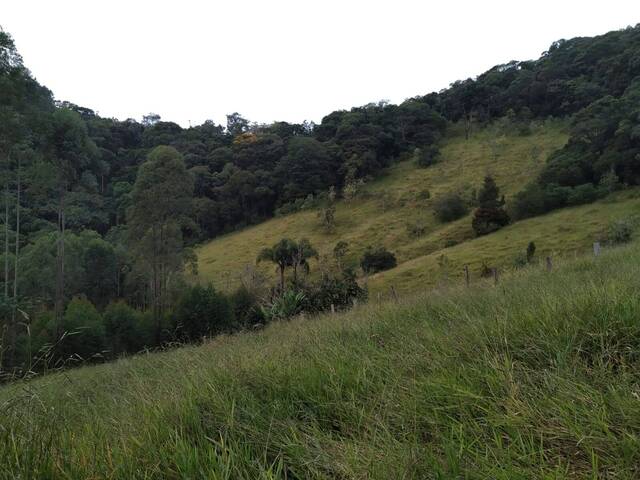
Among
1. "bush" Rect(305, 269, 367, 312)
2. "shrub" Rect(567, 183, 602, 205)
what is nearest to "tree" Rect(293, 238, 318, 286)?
"bush" Rect(305, 269, 367, 312)

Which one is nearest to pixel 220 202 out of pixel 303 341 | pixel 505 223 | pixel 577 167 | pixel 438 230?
pixel 438 230

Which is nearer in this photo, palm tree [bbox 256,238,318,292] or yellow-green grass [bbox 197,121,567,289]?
palm tree [bbox 256,238,318,292]

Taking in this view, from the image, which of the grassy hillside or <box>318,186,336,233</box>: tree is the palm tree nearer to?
<box>318,186,336,233</box>: tree

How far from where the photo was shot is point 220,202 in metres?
62.8

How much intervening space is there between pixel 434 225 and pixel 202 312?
85.6 feet

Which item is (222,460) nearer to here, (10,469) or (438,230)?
(10,469)

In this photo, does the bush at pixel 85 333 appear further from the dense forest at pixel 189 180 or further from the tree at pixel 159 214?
the tree at pixel 159 214

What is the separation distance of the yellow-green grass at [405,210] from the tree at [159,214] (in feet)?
31.4

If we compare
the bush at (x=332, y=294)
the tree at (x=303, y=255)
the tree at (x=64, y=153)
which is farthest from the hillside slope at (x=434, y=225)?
the tree at (x=64, y=153)

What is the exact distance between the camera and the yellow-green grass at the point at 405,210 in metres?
41.0

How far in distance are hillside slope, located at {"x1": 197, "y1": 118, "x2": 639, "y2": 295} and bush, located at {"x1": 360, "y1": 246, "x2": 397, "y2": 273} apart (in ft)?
3.51

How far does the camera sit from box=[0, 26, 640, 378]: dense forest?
2195cm

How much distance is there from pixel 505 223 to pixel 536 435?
36208mm

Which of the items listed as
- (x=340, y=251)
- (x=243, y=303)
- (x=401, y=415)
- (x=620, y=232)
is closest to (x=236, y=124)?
(x=340, y=251)
